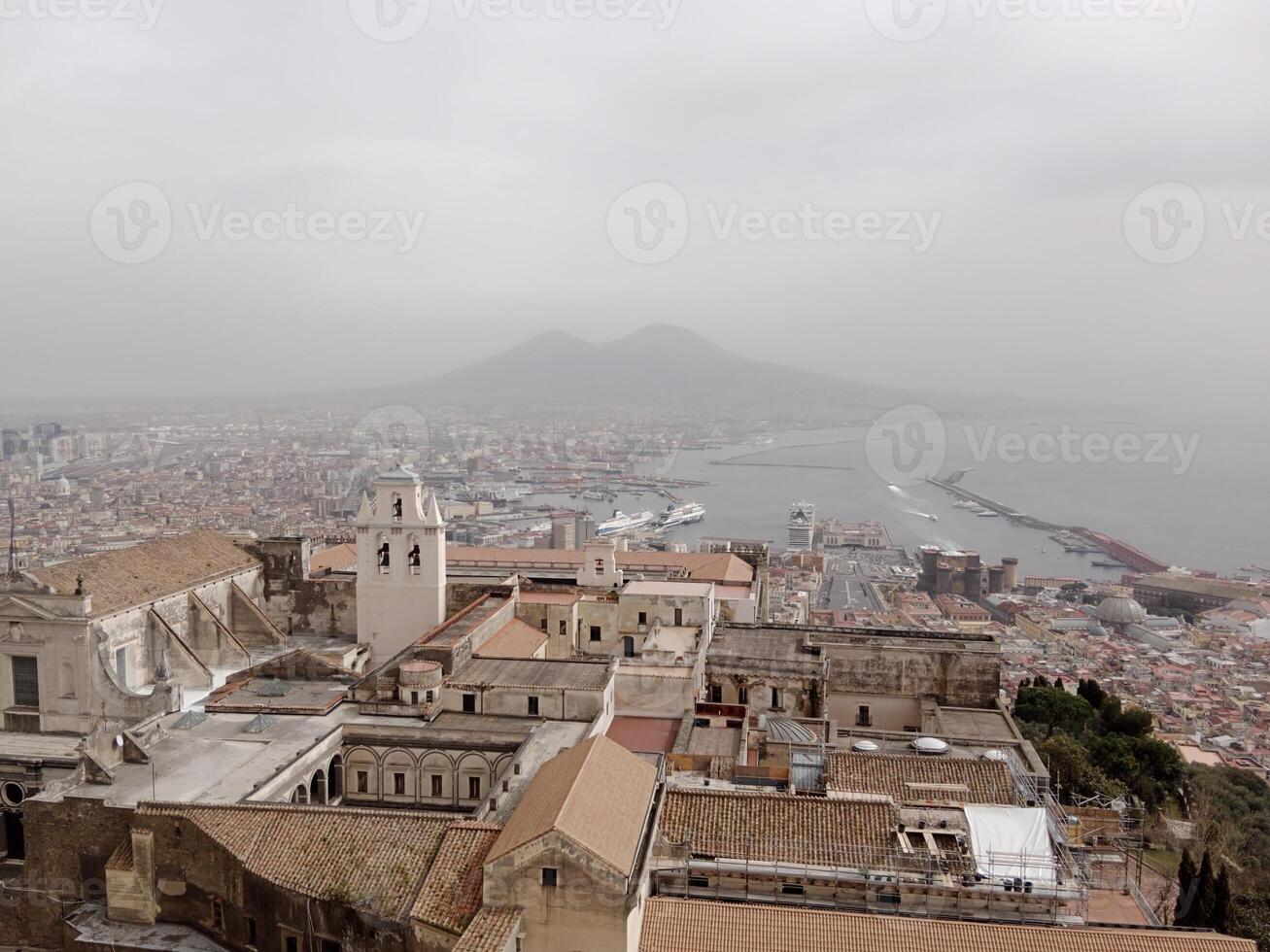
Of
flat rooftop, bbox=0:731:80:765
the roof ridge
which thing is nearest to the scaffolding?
the roof ridge

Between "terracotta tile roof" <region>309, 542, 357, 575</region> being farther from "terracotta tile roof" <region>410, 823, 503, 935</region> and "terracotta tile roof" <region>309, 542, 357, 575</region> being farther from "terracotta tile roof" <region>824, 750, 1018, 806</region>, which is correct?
"terracotta tile roof" <region>410, 823, 503, 935</region>

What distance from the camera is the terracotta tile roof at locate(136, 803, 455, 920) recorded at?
13742 mm

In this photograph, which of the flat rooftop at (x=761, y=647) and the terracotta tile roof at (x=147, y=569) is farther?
the flat rooftop at (x=761, y=647)

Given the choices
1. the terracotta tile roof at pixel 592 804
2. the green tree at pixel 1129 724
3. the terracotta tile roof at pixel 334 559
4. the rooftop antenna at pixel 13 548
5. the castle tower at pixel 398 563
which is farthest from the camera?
the terracotta tile roof at pixel 334 559

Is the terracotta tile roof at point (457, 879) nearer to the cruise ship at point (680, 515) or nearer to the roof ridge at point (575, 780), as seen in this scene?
the roof ridge at point (575, 780)

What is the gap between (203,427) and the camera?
12525 cm

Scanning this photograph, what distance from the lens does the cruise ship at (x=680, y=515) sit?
109188mm

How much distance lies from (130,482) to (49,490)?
809 cm

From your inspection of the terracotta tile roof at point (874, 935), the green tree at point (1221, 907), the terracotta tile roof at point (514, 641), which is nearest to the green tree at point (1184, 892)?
the green tree at point (1221, 907)

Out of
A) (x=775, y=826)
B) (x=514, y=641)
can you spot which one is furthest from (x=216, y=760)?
(x=775, y=826)

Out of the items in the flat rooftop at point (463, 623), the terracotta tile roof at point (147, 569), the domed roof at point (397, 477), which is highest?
the domed roof at point (397, 477)

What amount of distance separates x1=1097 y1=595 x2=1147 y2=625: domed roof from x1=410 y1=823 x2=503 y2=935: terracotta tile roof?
6711cm

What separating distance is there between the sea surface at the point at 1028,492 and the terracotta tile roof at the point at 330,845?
288 ft

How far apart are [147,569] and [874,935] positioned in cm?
2304
